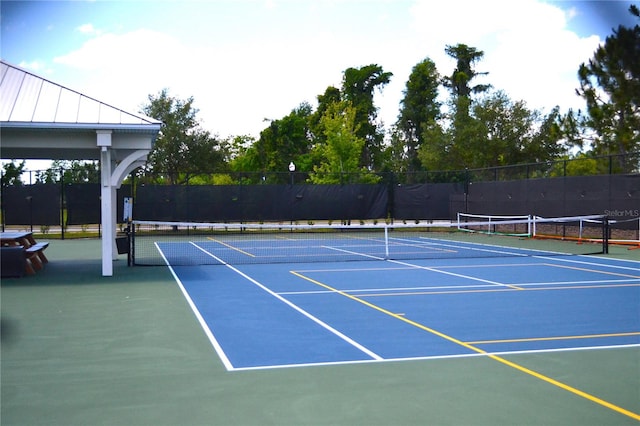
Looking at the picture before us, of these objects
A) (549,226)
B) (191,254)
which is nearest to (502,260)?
(191,254)

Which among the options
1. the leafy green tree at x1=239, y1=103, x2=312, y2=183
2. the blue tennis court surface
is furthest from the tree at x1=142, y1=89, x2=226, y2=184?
the leafy green tree at x1=239, y1=103, x2=312, y2=183

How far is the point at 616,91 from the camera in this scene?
402 centimetres

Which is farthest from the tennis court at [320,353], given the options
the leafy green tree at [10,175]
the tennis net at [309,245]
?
the leafy green tree at [10,175]

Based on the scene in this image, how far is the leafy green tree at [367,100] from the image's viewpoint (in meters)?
57.9

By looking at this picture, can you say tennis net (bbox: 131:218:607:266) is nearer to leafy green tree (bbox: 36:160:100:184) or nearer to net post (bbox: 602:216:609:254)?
net post (bbox: 602:216:609:254)

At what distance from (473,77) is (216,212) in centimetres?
3331

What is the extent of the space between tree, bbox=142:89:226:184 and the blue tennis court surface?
18839mm

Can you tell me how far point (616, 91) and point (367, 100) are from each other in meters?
54.8

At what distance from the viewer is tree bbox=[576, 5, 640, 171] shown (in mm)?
1982

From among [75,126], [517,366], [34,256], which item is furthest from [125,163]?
[517,366]

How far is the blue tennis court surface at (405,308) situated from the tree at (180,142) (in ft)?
61.8

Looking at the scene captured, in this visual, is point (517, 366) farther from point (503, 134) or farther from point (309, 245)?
point (503, 134)

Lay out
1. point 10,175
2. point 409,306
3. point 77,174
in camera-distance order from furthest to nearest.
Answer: point 77,174
point 10,175
point 409,306

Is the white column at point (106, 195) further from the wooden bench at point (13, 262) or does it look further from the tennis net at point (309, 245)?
the wooden bench at point (13, 262)
